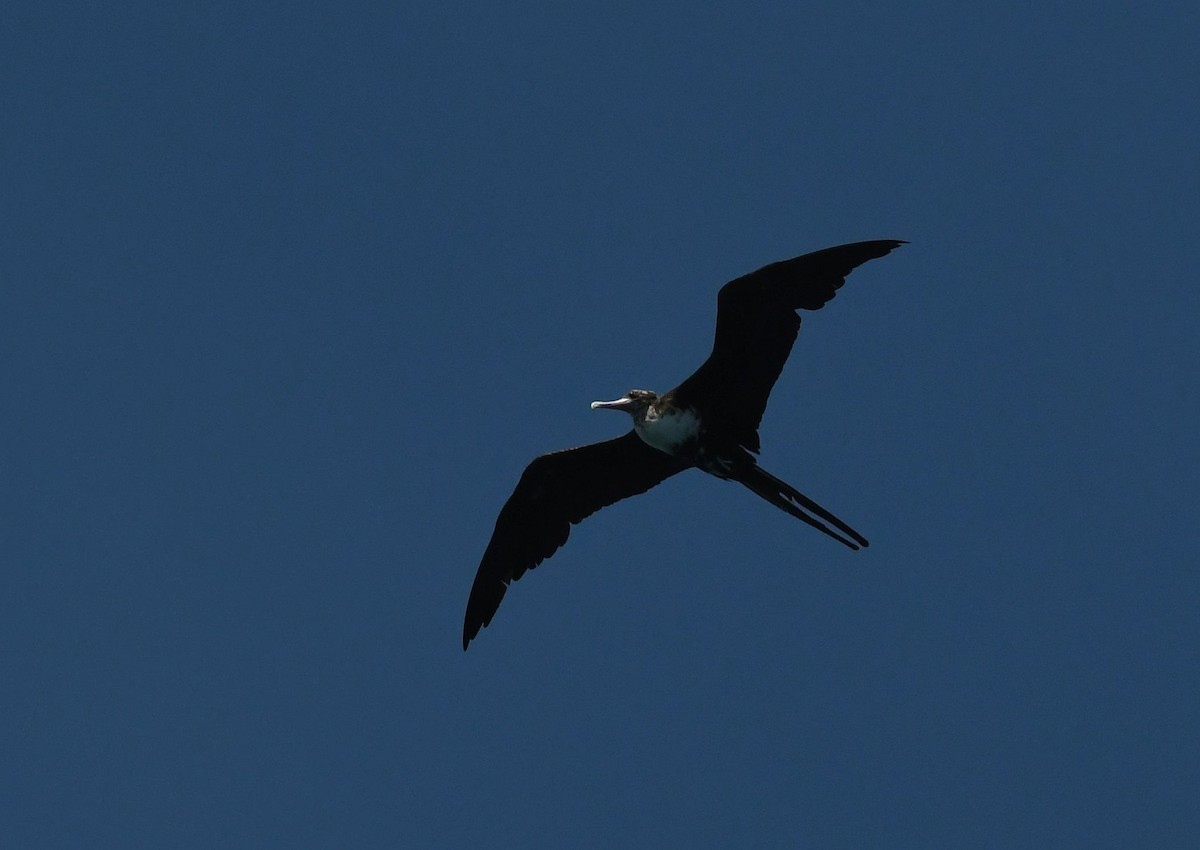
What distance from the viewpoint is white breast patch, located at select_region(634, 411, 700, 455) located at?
1219cm

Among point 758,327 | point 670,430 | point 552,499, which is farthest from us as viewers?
point 552,499

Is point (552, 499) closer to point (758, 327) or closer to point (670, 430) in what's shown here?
point (670, 430)

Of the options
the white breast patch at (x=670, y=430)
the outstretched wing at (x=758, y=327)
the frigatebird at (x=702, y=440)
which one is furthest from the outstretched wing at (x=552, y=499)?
the outstretched wing at (x=758, y=327)

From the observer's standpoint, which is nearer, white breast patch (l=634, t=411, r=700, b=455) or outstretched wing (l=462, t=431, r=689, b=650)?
white breast patch (l=634, t=411, r=700, b=455)

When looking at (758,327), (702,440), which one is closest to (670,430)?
(702,440)

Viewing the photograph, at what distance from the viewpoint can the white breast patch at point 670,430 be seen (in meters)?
12.2

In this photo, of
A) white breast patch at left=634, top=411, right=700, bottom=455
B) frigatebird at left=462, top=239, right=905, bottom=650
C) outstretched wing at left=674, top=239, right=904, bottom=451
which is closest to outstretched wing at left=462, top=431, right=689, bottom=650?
frigatebird at left=462, top=239, right=905, bottom=650

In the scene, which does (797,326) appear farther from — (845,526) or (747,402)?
(845,526)

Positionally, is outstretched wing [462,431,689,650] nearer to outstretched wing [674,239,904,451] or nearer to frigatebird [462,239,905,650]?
frigatebird [462,239,905,650]

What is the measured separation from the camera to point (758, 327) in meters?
11.8

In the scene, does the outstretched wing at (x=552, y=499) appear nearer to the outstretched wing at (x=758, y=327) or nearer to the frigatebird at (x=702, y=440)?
the frigatebird at (x=702, y=440)

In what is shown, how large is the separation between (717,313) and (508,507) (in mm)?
2781

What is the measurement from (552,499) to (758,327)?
263cm

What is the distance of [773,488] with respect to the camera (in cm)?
1181
